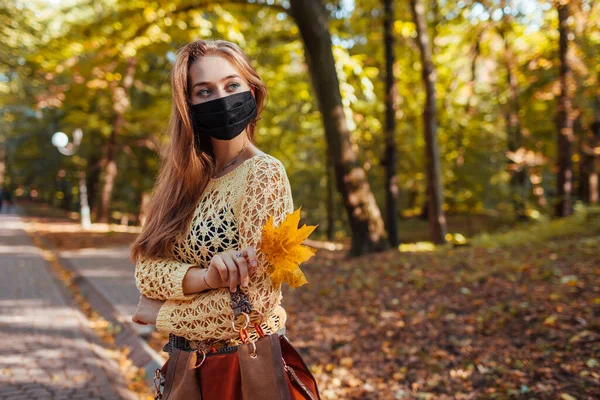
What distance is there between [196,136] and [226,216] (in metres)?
0.43

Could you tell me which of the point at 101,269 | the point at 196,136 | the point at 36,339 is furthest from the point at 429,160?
the point at 196,136

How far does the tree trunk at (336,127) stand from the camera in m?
9.89

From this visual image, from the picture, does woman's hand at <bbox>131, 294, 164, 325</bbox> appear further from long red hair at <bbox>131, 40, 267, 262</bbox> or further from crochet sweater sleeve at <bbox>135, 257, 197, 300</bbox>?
long red hair at <bbox>131, 40, 267, 262</bbox>

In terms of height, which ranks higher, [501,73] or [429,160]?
[501,73]

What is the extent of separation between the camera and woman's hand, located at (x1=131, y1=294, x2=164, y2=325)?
1.99m

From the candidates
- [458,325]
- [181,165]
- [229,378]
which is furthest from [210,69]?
[458,325]

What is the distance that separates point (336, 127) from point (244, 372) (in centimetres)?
880

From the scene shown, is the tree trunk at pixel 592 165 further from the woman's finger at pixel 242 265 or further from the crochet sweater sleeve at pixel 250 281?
the woman's finger at pixel 242 265

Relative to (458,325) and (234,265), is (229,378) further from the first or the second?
(458,325)

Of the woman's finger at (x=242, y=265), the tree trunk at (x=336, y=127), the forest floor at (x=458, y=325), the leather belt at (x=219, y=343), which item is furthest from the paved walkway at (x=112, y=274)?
the woman's finger at (x=242, y=265)

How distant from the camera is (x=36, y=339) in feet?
21.2

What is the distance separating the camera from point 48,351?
6.01 metres

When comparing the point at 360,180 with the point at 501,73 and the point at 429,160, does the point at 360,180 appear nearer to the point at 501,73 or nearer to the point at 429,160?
the point at 429,160

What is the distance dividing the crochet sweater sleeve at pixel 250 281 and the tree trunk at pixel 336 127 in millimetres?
8490
